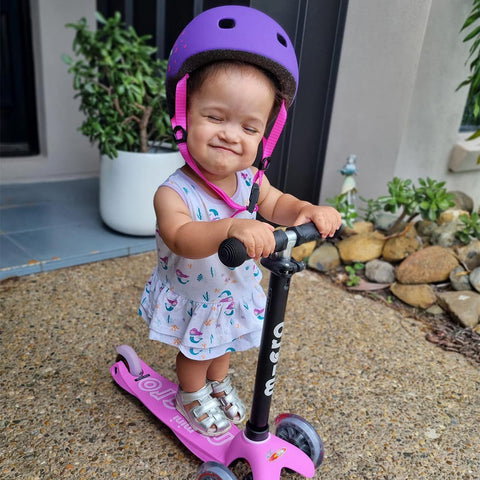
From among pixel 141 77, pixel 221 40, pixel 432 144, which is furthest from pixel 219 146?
pixel 432 144

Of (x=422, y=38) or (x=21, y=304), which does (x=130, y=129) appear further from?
(x=422, y=38)

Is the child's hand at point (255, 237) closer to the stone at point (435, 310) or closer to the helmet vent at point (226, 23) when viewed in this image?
the helmet vent at point (226, 23)

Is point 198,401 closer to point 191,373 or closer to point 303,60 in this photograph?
point 191,373

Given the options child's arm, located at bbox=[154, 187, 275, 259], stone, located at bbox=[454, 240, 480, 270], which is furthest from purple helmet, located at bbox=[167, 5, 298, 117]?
stone, located at bbox=[454, 240, 480, 270]

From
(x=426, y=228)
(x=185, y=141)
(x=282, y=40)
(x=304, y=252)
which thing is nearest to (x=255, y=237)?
(x=185, y=141)

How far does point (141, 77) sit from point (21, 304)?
1.53 m

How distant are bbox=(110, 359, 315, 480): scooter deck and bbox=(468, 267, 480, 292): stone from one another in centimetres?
173

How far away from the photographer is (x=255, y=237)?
1104 mm

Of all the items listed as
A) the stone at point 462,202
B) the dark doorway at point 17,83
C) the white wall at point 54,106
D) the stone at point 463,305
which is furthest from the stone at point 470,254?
the dark doorway at point 17,83

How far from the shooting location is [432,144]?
3.87 m

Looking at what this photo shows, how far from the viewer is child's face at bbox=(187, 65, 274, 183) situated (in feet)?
4.13

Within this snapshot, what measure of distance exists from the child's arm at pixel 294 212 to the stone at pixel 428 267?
157cm

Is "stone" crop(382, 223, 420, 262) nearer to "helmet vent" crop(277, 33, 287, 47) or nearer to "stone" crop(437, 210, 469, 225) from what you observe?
"stone" crop(437, 210, 469, 225)

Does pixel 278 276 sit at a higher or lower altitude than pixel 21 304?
higher
